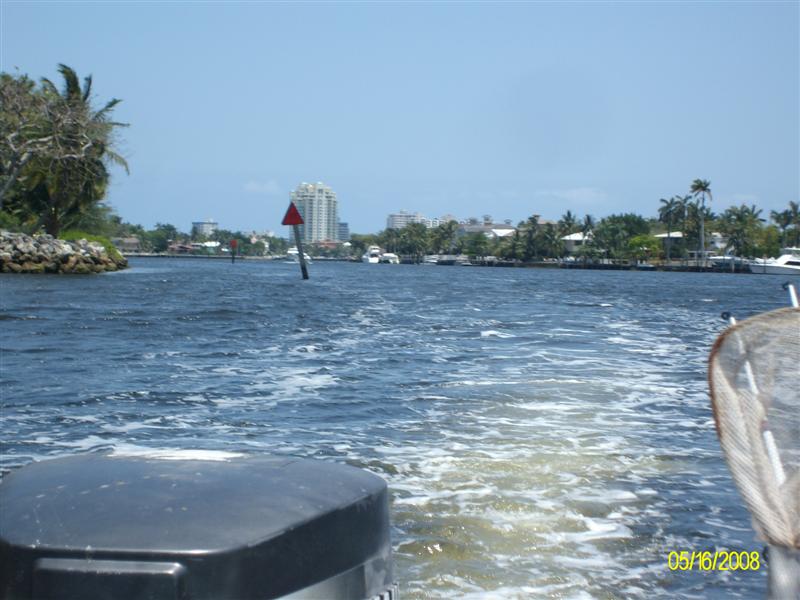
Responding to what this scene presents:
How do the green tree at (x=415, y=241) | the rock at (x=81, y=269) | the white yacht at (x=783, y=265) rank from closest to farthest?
the rock at (x=81, y=269) < the white yacht at (x=783, y=265) < the green tree at (x=415, y=241)

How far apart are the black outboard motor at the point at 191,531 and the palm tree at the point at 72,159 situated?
41.6 m

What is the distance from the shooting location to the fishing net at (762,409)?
2.12 metres

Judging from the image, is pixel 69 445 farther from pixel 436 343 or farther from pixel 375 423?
pixel 436 343

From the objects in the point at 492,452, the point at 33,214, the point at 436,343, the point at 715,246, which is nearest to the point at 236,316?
the point at 436,343

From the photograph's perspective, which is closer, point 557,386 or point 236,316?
point 557,386

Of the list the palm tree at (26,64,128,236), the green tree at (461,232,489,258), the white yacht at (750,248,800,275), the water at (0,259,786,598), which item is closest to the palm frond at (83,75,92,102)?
the palm tree at (26,64,128,236)

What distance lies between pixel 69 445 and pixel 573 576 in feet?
13.4

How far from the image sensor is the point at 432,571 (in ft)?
13.8

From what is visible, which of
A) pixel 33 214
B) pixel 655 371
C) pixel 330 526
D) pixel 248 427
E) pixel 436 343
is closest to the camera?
pixel 330 526

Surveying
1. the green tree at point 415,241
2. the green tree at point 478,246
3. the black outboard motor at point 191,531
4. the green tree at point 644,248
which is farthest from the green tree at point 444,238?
the black outboard motor at point 191,531

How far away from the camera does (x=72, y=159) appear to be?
43.2 meters

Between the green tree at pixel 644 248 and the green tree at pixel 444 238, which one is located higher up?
the green tree at pixel 444 238

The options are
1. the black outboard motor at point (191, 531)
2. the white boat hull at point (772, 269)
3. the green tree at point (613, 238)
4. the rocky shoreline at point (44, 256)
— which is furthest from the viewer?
the green tree at point (613, 238)

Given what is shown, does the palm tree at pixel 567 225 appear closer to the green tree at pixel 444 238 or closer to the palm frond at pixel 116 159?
the green tree at pixel 444 238
